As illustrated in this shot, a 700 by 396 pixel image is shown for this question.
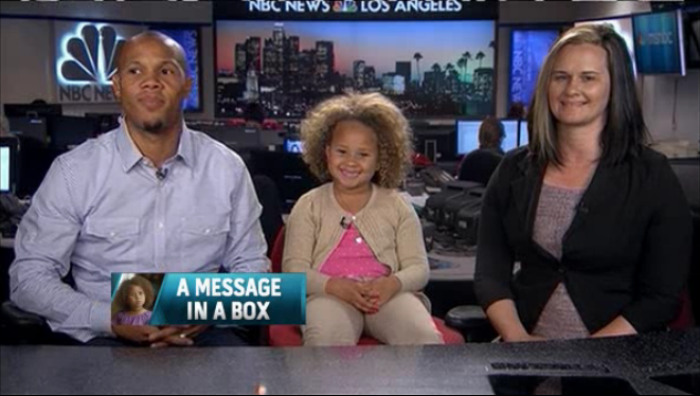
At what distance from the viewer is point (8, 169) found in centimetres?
428

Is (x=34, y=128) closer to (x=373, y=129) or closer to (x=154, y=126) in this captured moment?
(x=373, y=129)

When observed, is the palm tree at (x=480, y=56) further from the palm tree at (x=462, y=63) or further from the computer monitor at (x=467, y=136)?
the computer monitor at (x=467, y=136)

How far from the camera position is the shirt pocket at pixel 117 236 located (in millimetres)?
1984

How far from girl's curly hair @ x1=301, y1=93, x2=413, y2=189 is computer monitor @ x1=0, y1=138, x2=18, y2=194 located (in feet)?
7.73

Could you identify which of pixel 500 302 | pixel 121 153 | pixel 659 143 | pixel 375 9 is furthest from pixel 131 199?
pixel 375 9

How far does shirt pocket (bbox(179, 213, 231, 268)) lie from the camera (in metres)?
2.00

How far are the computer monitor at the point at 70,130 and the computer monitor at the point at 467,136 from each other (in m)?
2.75

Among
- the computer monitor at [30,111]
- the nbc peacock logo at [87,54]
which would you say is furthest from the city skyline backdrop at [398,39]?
the computer monitor at [30,111]

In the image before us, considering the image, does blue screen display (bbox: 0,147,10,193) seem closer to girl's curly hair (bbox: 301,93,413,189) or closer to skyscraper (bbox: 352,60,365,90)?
girl's curly hair (bbox: 301,93,413,189)

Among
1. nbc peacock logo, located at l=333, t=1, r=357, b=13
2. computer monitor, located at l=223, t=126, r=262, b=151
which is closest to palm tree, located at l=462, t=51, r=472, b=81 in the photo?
nbc peacock logo, located at l=333, t=1, r=357, b=13

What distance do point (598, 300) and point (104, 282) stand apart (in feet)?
3.79

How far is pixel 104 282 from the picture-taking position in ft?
6.60

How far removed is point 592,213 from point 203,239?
910 mm

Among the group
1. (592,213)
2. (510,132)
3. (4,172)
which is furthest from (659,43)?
(592,213)
